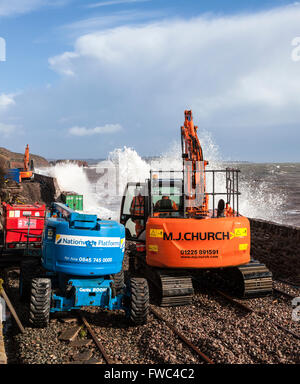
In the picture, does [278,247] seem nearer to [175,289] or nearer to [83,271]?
[175,289]

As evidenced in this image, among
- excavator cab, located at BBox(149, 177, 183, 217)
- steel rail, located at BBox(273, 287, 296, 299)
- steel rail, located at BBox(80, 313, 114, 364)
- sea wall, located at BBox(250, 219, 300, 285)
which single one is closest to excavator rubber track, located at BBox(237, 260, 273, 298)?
steel rail, located at BBox(273, 287, 296, 299)

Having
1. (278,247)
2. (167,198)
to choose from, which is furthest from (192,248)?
(278,247)

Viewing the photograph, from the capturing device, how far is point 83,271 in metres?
8.40

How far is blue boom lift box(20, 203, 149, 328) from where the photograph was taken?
8.35 meters

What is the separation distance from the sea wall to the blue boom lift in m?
5.77

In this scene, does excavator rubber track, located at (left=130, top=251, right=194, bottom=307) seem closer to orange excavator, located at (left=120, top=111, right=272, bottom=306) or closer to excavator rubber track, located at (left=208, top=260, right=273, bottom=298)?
orange excavator, located at (left=120, top=111, right=272, bottom=306)

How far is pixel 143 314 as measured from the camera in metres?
8.68

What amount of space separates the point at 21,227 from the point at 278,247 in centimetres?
843

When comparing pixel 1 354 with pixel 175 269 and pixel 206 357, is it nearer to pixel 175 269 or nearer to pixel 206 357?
pixel 206 357

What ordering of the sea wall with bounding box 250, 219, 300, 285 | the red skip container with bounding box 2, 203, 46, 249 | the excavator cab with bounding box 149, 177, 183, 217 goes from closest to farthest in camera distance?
the excavator cab with bounding box 149, 177, 183, 217
the sea wall with bounding box 250, 219, 300, 285
the red skip container with bounding box 2, 203, 46, 249

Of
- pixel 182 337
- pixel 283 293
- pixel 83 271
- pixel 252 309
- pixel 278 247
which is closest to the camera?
pixel 182 337

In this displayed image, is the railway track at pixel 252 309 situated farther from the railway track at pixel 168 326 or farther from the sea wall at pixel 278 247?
the railway track at pixel 168 326

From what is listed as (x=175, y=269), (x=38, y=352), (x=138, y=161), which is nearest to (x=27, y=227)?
(x=175, y=269)

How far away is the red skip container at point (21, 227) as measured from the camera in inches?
547
